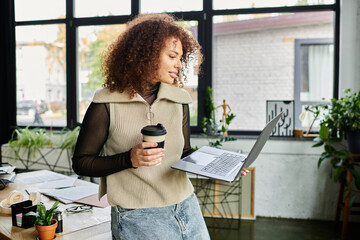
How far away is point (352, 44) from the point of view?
3697 mm

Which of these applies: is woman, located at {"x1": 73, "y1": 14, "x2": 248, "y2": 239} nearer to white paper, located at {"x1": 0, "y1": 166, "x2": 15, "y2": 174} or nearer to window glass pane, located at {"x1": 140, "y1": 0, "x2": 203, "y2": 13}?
white paper, located at {"x1": 0, "y1": 166, "x2": 15, "y2": 174}

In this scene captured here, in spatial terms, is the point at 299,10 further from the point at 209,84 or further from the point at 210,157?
the point at 210,157

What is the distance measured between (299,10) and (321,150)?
1.55 metres

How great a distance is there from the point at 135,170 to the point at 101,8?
144 inches

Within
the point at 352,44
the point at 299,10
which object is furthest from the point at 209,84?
the point at 352,44

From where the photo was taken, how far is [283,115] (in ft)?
12.9

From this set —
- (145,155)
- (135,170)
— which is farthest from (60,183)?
(145,155)

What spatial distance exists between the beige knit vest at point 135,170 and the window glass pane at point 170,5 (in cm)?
312

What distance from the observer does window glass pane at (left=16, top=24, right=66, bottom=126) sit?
15.2ft

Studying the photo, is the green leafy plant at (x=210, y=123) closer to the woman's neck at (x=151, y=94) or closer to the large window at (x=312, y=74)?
the large window at (x=312, y=74)

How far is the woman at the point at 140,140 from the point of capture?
119cm

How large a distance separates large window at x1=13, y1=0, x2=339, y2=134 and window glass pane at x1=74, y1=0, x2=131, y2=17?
0.01 meters

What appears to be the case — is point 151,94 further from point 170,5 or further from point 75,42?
point 75,42

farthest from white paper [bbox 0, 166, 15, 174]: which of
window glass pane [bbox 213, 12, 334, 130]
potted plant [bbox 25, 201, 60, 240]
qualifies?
window glass pane [bbox 213, 12, 334, 130]
